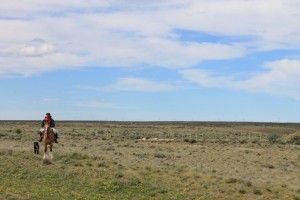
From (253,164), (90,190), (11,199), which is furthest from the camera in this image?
(253,164)

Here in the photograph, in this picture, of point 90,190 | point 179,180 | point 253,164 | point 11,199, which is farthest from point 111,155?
point 11,199

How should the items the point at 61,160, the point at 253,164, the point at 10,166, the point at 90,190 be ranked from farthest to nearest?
the point at 253,164 → the point at 61,160 → the point at 10,166 → the point at 90,190

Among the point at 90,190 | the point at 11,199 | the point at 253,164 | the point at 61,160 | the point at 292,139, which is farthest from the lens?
the point at 292,139

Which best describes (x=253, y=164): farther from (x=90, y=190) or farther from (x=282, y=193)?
(x=90, y=190)

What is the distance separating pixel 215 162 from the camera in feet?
110

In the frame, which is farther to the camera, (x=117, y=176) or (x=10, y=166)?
(x=10, y=166)

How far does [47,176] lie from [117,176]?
3.40 metres

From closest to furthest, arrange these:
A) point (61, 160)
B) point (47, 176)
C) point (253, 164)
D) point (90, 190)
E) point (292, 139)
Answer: point (90, 190) → point (47, 176) → point (61, 160) → point (253, 164) → point (292, 139)

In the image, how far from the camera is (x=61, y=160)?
26953 millimetres

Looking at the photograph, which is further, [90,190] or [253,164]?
[253,164]

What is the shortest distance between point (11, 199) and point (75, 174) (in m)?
6.47

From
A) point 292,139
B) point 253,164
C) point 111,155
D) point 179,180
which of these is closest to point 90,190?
point 179,180

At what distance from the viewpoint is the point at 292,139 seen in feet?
200

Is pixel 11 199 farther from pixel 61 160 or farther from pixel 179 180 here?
pixel 61 160
